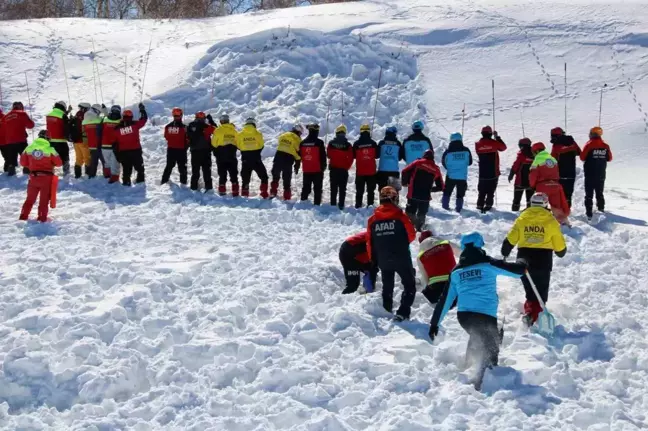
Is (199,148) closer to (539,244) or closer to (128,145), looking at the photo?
(128,145)

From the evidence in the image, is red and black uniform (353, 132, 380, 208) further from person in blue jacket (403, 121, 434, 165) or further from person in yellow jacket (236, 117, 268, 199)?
person in yellow jacket (236, 117, 268, 199)

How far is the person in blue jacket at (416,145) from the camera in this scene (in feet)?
44.1

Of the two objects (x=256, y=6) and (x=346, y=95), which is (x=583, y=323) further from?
(x=256, y=6)

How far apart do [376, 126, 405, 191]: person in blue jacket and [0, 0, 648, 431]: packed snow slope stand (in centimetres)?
104

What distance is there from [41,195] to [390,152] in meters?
6.01

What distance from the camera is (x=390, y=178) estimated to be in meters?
12.5

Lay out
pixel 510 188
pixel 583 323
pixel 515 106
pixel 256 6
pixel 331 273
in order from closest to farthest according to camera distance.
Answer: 1. pixel 583 323
2. pixel 331 273
3. pixel 510 188
4. pixel 515 106
5. pixel 256 6

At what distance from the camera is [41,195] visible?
38.6ft

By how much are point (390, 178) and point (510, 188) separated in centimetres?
398

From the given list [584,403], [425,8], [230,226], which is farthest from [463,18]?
[584,403]

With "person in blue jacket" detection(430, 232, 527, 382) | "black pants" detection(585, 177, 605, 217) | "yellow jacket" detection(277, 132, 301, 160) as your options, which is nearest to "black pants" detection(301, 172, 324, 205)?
"yellow jacket" detection(277, 132, 301, 160)

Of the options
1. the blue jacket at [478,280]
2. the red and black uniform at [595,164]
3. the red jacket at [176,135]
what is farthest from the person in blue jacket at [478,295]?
the red jacket at [176,135]

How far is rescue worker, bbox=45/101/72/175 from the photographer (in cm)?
1473

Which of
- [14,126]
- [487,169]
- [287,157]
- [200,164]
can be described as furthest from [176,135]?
[487,169]
